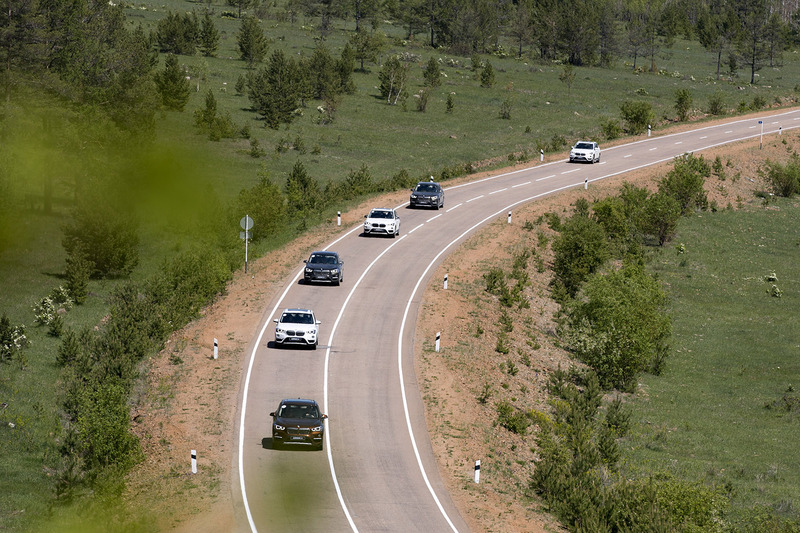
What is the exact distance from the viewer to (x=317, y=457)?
31391 mm

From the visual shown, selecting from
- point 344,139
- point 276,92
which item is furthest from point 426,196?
point 276,92

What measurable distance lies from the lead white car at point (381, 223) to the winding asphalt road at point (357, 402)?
2.05 feet

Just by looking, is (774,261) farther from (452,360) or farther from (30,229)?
(30,229)

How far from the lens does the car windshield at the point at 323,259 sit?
49.9 meters

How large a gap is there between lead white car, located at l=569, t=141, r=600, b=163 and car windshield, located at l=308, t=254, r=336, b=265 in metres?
40.2

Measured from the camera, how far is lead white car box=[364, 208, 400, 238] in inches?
2340

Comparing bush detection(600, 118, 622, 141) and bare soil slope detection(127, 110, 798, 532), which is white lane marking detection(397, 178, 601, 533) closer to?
bare soil slope detection(127, 110, 798, 532)

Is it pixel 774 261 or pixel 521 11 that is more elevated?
pixel 521 11

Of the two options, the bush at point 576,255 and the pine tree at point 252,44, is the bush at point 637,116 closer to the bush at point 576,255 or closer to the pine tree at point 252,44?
the bush at point 576,255

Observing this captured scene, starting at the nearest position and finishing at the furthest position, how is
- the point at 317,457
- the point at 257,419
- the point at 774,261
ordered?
the point at 317,457
the point at 257,419
the point at 774,261

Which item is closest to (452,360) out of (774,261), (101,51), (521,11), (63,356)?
(63,356)

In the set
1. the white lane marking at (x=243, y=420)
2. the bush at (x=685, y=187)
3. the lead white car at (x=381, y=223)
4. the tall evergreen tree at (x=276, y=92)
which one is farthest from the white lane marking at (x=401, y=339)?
the tall evergreen tree at (x=276, y=92)

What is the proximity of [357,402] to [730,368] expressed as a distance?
77.3 feet

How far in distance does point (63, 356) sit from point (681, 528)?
89.5ft
